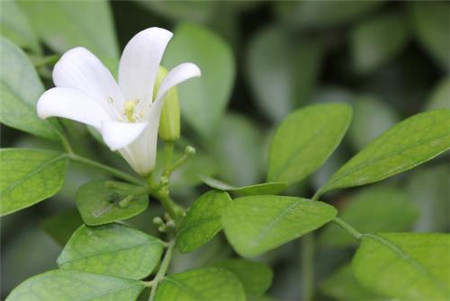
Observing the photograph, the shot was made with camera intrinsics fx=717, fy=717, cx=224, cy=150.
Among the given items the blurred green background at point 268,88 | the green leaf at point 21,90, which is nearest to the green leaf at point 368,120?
the blurred green background at point 268,88

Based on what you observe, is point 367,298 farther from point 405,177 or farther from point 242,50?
point 242,50

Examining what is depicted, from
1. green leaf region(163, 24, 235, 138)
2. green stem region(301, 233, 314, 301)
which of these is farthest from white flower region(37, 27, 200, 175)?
green stem region(301, 233, 314, 301)

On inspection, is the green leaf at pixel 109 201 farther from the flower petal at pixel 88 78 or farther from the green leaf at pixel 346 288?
the green leaf at pixel 346 288

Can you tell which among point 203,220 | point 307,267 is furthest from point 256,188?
point 307,267

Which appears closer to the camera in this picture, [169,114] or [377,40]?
[169,114]

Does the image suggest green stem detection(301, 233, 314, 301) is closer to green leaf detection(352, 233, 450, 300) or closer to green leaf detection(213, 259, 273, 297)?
green leaf detection(213, 259, 273, 297)

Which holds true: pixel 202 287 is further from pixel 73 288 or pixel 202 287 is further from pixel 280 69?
pixel 280 69
